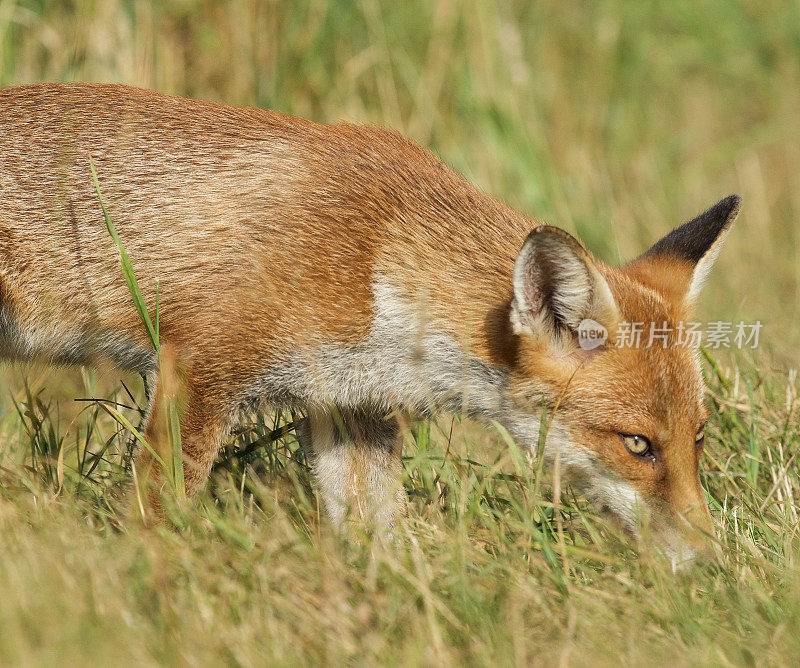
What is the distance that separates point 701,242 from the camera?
4.15 m

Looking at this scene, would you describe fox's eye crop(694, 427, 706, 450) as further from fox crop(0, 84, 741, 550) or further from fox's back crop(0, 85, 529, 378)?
fox's back crop(0, 85, 529, 378)

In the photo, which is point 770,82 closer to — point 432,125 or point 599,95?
point 599,95

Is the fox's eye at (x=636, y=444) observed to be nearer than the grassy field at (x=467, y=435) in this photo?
No

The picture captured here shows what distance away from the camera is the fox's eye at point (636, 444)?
Result: 3.74 m

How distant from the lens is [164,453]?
12.0 ft

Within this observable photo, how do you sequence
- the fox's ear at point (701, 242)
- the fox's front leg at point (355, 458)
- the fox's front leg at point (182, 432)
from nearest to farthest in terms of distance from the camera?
the fox's front leg at point (182, 432) < the fox's ear at point (701, 242) < the fox's front leg at point (355, 458)

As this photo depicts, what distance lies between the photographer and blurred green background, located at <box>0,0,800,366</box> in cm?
635

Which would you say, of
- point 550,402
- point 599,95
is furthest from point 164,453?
point 599,95

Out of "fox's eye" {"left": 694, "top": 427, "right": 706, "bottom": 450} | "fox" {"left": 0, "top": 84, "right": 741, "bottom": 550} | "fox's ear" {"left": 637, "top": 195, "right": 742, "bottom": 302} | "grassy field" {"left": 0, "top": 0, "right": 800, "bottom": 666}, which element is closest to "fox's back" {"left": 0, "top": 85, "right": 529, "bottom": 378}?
"fox" {"left": 0, "top": 84, "right": 741, "bottom": 550}

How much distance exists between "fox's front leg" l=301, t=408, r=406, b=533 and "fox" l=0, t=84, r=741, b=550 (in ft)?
0.03

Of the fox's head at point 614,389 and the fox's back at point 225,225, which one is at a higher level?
the fox's back at point 225,225

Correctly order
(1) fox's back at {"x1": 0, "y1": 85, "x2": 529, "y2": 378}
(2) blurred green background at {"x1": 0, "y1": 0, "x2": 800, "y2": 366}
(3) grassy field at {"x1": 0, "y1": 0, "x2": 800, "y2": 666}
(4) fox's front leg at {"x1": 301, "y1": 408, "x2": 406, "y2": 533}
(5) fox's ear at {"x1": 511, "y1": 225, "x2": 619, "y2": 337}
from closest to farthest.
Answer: (3) grassy field at {"x1": 0, "y1": 0, "x2": 800, "y2": 666} → (5) fox's ear at {"x1": 511, "y1": 225, "x2": 619, "y2": 337} → (1) fox's back at {"x1": 0, "y1": 85, "x2": 529, "y2": 378} → (4) fox's front leg at {"x1": 301, "y1": 408, "x2": 406, "y2": 533} → (2) blurred green background at {"x1": 0, "y1": 0, "x2": 800, "y2": 366}

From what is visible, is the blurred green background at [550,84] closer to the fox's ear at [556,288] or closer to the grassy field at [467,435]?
the grassy field at [467,435]

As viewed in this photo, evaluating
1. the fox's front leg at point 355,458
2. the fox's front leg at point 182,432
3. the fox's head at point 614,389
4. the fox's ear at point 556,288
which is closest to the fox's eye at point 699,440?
the fox's head at point 614,389
